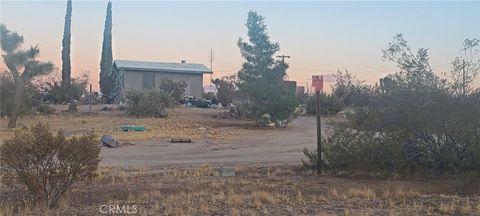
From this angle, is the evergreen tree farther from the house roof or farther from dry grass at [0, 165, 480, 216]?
the house roof

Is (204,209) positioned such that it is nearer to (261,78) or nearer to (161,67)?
(261,78)

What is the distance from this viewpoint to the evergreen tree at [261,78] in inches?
1455

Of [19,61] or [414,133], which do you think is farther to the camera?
[19,61]

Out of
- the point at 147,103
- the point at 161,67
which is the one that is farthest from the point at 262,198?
the point at 161,67

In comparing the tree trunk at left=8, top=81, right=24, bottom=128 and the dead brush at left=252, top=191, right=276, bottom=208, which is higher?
the tree trunk at left=8, top=81, right=24, bottom=128

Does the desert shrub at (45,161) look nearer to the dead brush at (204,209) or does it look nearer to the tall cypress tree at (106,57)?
the dead brush at (204,209)

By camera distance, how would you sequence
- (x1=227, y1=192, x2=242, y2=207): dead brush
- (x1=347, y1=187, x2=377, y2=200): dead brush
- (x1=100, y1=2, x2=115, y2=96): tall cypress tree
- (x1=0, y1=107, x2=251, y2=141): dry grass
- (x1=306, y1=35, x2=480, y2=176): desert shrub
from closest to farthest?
(x1=227, y1=192, x2=242, y2=207): dead brush, (x1=347, y1=187, x2=377, y2=200): dead brush, (x1=306, y1=35, x2=480, y2=176): desert shrub, (x1=0, y1=107, x2=251, y2=141): dry grass, (x1=100, y1=2, x2=115, y2=96): tall cypress tree

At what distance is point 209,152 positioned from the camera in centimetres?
2091

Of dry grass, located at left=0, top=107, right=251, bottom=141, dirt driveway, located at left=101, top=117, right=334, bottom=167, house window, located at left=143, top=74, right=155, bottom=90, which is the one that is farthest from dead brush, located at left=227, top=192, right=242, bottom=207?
house window, located at left=143, top=74, right=155, bottom=90

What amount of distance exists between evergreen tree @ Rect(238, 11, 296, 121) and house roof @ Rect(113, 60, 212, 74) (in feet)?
85.0

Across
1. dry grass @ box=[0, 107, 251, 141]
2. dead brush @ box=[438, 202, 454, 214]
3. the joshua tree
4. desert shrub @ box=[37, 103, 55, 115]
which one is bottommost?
dead brush @ box=[438, 202, 454, 214]

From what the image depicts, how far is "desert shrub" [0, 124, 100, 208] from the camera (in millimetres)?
9008

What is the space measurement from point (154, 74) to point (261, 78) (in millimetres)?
28504

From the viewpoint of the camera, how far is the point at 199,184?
12008 millimetres
